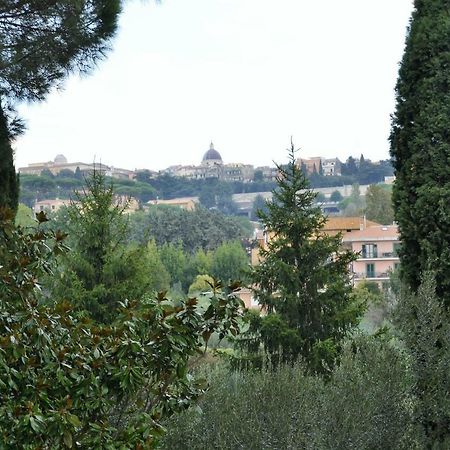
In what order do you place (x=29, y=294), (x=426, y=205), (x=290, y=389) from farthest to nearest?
(x=426, y=205)
(x=290, y=389)
(x=29, y=294)

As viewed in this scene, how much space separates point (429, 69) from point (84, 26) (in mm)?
3428

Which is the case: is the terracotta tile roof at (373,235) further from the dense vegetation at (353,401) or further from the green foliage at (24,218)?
the dense vegetation at (353,401)

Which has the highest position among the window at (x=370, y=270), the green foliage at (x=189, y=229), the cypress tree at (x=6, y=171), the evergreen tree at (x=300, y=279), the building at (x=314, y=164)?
the building at (x=314, y=164)

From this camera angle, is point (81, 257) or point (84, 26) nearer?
point (84, 26)

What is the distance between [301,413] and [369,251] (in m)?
42.1

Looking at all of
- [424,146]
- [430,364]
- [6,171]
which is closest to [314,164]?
[424,146]

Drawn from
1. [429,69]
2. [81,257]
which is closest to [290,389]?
[429,69]

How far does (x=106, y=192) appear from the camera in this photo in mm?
10289

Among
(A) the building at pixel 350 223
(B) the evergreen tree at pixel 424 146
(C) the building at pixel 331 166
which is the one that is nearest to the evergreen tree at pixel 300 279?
(B) the evergreen tree at pixel 424 146

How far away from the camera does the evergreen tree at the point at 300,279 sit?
28.2ft

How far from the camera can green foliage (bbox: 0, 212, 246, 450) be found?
10.4ft

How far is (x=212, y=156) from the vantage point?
131625 mm

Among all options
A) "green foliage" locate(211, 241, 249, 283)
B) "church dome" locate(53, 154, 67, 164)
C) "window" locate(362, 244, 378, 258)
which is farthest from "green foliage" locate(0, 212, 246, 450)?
"church dome" locate(53, 154, 67, 164)

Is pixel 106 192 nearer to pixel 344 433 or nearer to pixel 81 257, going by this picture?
pixel 81 257
